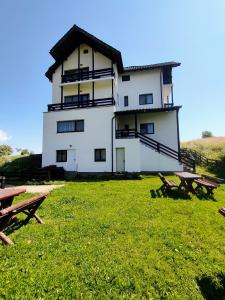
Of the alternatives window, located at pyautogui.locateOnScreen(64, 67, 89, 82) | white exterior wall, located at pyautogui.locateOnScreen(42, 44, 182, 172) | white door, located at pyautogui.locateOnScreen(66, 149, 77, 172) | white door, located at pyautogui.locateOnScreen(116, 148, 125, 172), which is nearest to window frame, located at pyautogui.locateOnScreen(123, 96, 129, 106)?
white exterior wall, located at pyautogui.locateOnScreen(42, 44, 182, 172)

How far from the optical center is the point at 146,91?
24797mm

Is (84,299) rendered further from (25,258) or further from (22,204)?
(22,204)

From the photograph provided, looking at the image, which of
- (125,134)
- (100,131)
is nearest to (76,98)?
(100,131)

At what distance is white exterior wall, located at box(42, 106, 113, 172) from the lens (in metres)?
19.5

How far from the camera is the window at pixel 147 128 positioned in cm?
2262

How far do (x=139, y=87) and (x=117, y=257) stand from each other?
76.3ft

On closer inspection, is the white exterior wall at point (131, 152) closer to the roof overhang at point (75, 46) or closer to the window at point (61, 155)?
the window at point (61, 155)

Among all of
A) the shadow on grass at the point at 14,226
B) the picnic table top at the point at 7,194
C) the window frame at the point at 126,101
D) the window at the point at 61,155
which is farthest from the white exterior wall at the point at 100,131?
the picnic table top at the point at 7,194

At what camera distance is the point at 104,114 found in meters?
19.8

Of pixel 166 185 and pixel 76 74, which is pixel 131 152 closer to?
pixel 166 185

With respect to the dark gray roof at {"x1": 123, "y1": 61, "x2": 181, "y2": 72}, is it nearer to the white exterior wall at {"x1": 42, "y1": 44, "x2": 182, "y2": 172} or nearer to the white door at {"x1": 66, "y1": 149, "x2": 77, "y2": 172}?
the white exterior wall at {"x1": 42, "y1": 44, "x2": 182, "y2": 172}

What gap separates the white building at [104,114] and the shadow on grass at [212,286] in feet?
50.1

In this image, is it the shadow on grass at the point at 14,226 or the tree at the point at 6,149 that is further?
the tree at the point at 6,149

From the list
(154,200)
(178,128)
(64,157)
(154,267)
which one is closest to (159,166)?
(178,128)
